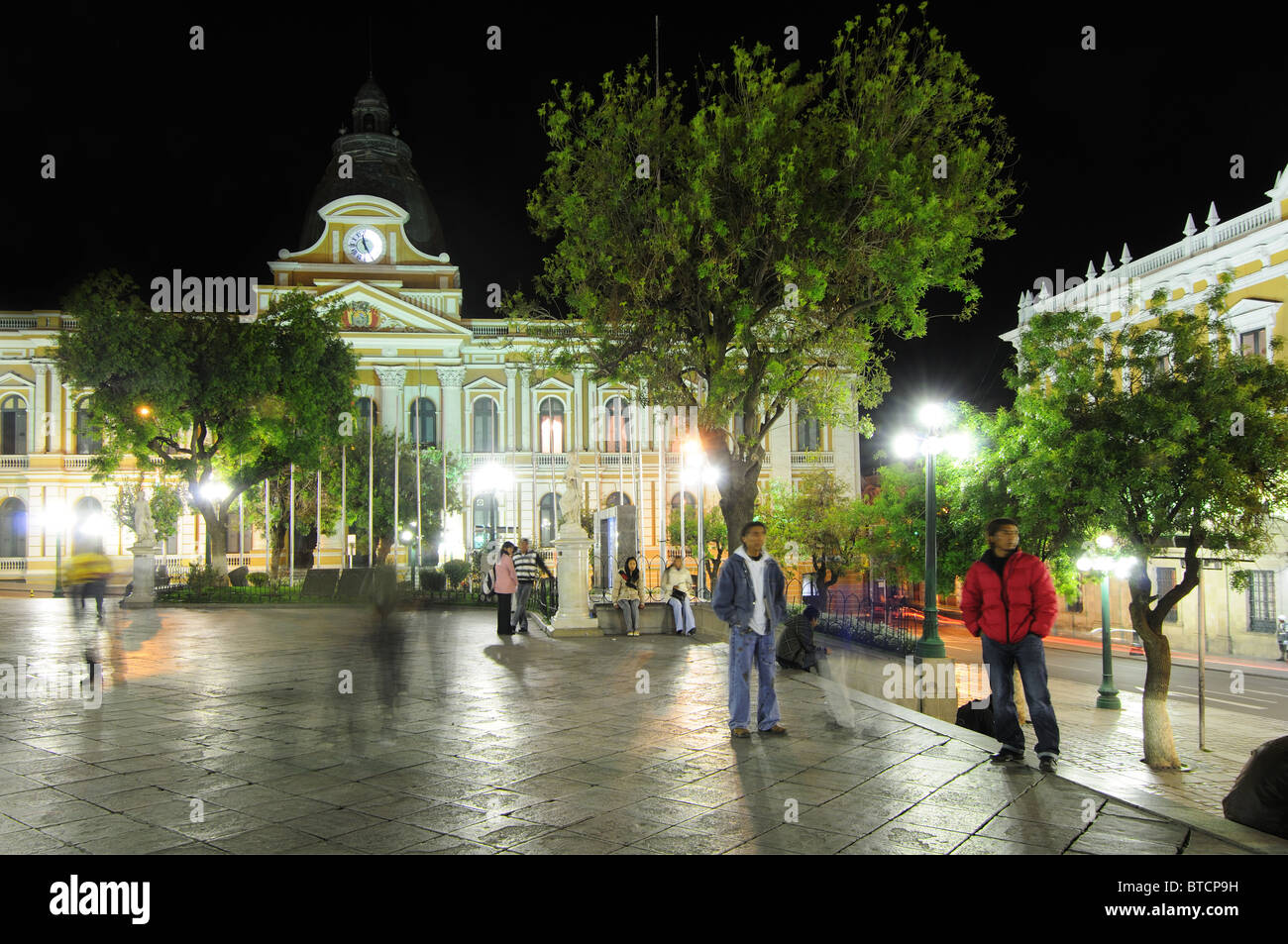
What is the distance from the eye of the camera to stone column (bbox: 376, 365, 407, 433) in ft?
136

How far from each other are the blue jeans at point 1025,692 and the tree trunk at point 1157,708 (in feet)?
19.9

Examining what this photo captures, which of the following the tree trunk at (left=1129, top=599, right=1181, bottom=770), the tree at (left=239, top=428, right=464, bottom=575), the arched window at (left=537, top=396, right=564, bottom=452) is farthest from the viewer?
the arched window at (left=537, top=396, right=564, bottom=452)

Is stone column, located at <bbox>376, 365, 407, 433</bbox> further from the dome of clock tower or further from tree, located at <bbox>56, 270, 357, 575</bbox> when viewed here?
tree, located at <bbox>56, 270, 357, 575</bbox>

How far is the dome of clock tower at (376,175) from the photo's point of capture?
1699 inches

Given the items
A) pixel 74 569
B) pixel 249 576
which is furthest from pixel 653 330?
pixel 249 576

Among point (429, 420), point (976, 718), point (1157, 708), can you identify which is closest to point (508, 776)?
point (976, 718)

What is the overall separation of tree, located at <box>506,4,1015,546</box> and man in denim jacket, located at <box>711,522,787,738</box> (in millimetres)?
6565

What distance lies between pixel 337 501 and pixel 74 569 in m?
19.5

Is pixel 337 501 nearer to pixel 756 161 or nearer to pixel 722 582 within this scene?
pixel 756 161

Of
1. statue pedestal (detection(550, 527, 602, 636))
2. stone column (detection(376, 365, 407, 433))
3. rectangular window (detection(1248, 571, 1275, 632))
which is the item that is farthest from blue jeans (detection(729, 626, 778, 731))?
stone column (detection(376, 365, 407, 433))

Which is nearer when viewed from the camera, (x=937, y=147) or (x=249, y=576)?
(x=937, y=147)

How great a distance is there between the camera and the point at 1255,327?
23766 mm

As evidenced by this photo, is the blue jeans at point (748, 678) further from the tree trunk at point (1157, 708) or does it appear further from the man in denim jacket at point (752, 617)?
the tree trunk at point (1157, 708)

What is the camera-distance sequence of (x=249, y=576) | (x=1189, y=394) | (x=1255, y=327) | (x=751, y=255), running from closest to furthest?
(x=1189, y=394) < (x=751, y=255) < (x=1255, y=327) < (x=249, y=576)
